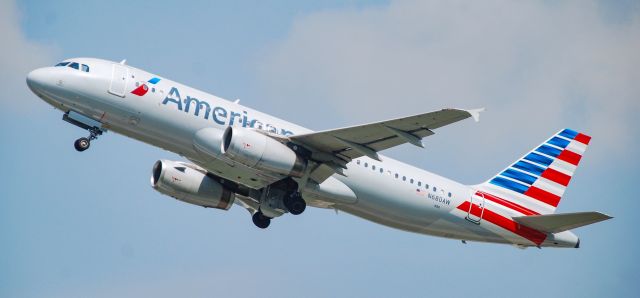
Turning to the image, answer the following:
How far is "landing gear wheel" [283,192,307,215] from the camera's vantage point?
38.8 metres

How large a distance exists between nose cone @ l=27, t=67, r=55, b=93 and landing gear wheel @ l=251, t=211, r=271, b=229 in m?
11.7

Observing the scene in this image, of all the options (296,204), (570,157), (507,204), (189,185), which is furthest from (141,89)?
(570,157)

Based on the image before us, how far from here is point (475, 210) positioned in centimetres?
4125

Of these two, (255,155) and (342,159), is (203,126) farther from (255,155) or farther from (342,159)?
(342,159)

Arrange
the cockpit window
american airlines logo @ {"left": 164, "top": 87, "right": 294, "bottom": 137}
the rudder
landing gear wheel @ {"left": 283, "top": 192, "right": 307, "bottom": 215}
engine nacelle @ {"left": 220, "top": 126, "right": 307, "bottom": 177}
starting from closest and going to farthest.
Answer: engine nacelle @ {"left": 220, "top": 126, "right": 307, "bottom": 177} < american airlines logo @ {"left": 164, "top": 87, "right": 294, "bottom": 137} < the cockpit window < landing gear wheel @ {"left": 283, "top": 192, "right": 307, "bottom": 215} < the rudder

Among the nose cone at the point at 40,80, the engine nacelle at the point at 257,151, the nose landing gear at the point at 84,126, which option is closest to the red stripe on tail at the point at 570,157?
the engine nacelle at the point at 257,151

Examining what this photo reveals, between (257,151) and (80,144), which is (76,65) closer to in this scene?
(80,144)

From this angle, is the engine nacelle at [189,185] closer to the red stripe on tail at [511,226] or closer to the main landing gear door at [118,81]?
the main landing gear door at [118,81]

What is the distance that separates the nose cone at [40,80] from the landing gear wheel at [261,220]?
38.5 ft

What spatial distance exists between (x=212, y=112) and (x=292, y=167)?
12.3 ft

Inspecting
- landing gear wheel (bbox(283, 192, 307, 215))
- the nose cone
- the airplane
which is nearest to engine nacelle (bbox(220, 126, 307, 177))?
the airplane

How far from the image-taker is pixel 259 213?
43.8 m

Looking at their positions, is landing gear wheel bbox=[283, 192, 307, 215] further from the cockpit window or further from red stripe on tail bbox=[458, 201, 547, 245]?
the cockpit window

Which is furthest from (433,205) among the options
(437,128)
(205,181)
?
(205,181)
